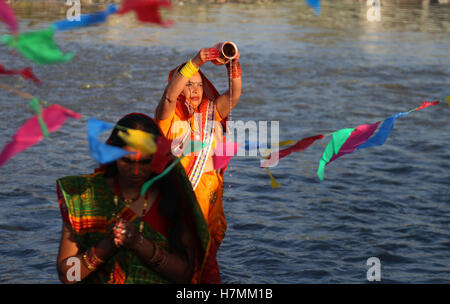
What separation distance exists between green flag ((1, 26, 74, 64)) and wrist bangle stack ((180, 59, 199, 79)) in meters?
1.78

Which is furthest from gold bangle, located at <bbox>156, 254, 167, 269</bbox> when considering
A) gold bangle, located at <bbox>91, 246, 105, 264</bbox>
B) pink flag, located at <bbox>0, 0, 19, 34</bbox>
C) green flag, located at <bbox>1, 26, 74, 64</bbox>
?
pink flag, located at <bbox>0, 0, 19, 34</bbox>

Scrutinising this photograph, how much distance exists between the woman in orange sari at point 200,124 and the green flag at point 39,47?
181 centimetres

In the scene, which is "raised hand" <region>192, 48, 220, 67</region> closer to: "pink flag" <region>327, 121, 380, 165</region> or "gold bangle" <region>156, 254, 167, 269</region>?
"pink flag" <region>327, 121, 380, 165</region>

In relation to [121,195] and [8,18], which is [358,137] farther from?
[8,18]

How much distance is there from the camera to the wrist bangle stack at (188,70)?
13.8 feet

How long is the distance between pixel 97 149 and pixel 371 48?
15.0 metres

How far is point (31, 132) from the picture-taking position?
262 centimetres

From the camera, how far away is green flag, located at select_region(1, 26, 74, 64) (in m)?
2.43

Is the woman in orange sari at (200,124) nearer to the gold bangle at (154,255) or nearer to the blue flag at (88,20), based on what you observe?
the gold bangle at (154,255)

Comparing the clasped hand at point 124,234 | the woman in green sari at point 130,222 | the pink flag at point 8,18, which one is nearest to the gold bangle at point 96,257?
the woman in green sari at point 130,222

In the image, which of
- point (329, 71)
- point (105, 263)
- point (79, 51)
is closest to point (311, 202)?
point (105, 263)

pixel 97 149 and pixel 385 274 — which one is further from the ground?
pixel 97 149
